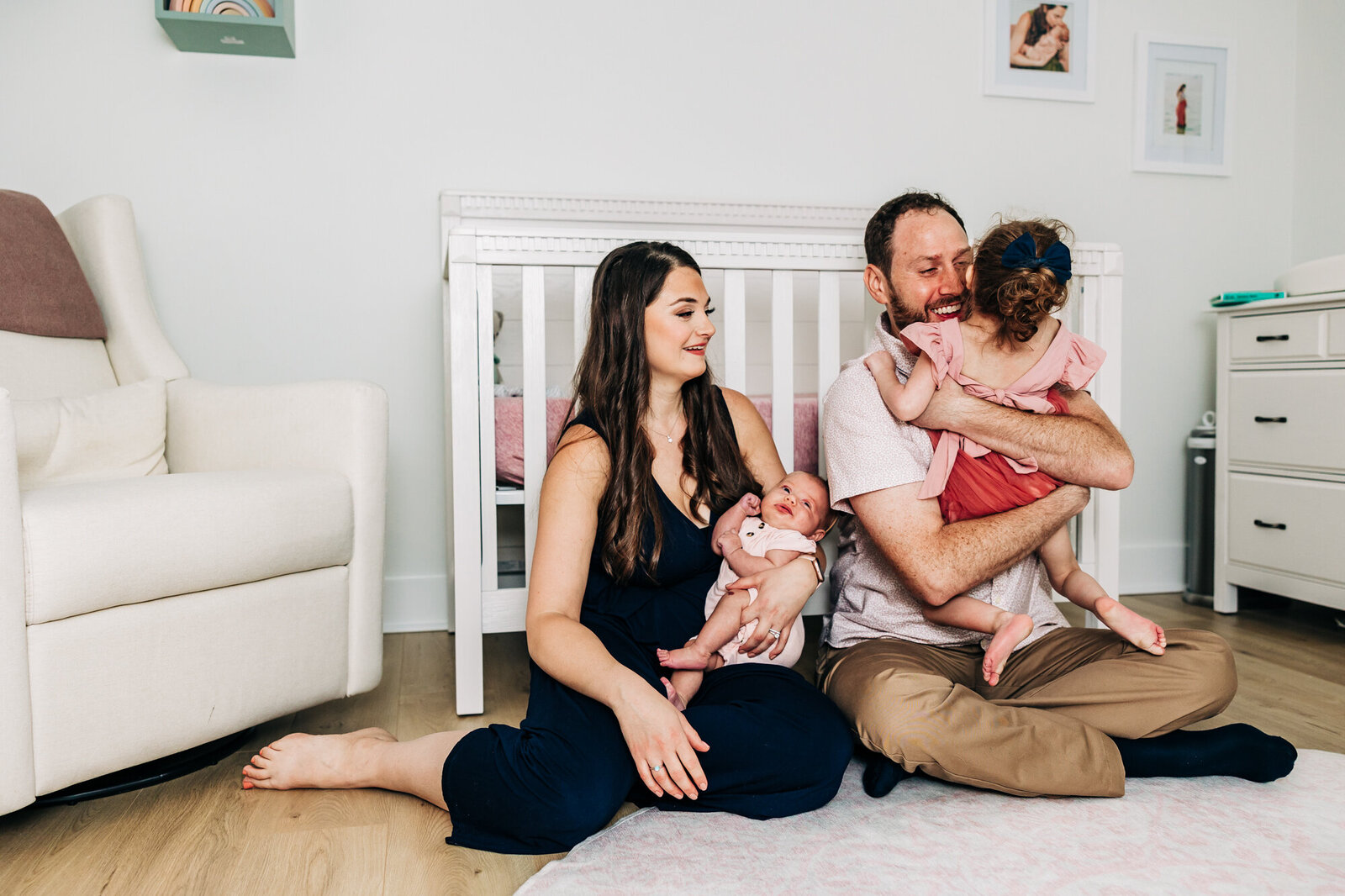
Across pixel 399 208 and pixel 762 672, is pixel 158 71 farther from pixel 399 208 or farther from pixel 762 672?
pixel 762 672

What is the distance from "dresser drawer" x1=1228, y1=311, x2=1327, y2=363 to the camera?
2117mm

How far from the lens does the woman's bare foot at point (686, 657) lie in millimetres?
1247

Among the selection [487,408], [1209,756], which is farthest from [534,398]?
[1209,756]

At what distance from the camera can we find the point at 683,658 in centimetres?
125

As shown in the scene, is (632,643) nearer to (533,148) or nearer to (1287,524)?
(533,148)

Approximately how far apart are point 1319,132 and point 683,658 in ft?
8.92

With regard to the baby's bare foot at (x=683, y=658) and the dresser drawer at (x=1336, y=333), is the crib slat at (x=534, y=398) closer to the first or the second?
the baby's bare foot at (x=683, y=658)

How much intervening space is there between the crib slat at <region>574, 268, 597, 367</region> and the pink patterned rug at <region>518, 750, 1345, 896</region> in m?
0.80

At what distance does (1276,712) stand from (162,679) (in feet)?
5.97

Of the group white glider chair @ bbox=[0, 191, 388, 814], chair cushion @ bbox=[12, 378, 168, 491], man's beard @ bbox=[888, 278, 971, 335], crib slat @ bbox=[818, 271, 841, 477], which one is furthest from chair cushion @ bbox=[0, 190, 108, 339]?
man's beard @ bbox=[888, 278, 971, 335]

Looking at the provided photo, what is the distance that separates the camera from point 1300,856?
1.01m

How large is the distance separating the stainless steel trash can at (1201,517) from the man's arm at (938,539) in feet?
5.08

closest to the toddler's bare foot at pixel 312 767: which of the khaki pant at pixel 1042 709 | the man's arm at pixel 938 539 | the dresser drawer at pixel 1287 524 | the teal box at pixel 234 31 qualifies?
the khaki pant at pixel 1042 709

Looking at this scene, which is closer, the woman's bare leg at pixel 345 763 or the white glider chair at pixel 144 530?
the white glider chair at pixel 144 530
